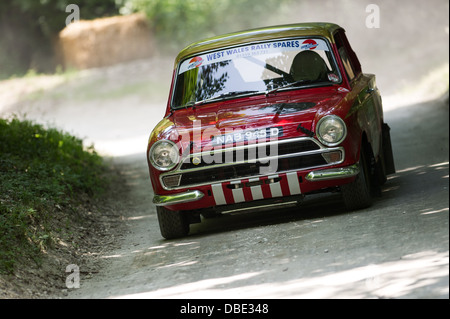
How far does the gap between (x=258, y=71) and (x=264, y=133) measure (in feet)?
4.09

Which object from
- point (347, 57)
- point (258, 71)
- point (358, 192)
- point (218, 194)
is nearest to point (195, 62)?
point (258, 71)

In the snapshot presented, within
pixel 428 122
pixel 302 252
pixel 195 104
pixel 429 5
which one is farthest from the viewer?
pixel 429 5

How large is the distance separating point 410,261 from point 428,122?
10.1 m

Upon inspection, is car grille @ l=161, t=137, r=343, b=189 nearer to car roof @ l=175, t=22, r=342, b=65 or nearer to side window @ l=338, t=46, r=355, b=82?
side window @ l=338, t=46, r=355, b=82

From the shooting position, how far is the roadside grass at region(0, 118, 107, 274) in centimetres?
775

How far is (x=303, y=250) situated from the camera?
6.57 m

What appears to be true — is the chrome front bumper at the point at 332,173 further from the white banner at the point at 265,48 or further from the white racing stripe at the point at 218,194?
the white banner at the point at 265,48

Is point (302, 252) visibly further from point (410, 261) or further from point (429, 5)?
point (429, 5)

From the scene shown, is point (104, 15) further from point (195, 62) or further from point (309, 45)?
point (309, 45)

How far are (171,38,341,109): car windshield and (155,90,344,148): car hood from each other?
0.30 metres
